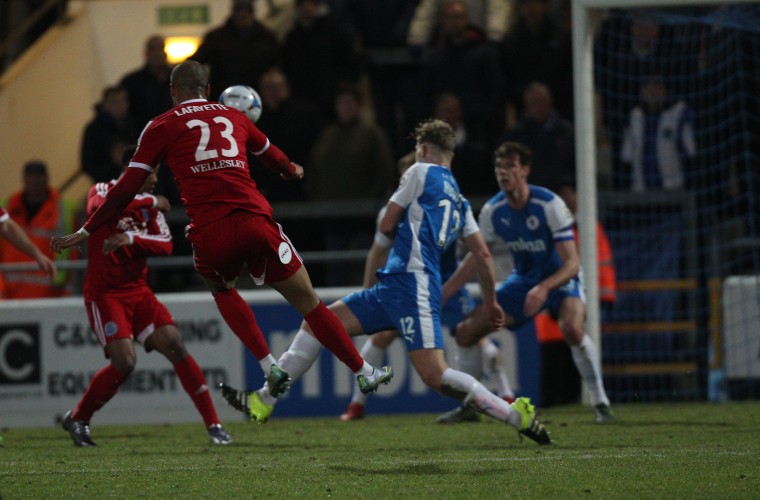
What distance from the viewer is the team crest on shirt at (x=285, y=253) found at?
293 inches

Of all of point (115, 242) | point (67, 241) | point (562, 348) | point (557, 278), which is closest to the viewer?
point (67, 241)

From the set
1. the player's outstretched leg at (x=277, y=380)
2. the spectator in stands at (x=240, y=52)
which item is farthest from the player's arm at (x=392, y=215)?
the spectator in stands at (x=240, y=52)

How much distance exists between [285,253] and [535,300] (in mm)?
2626

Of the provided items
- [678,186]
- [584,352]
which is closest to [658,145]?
[678,186]

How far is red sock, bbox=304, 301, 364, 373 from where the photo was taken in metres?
7.69

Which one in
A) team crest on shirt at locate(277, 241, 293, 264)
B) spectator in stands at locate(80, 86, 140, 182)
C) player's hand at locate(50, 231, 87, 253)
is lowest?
team crest on shirt at locate(277, 241, 293, 264)

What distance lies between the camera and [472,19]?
47.2ft

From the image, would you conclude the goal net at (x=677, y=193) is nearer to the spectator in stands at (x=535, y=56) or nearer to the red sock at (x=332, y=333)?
the spectator in stands at (x=535, y=56)

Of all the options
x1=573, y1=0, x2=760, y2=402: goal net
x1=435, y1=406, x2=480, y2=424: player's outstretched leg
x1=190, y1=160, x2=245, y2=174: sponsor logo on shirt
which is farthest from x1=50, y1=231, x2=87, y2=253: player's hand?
x1=573, y1=0, x2=760, y2=402: goal net

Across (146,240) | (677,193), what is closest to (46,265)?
(146,240)

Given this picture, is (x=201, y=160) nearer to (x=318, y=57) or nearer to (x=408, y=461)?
(x=408, y=461)

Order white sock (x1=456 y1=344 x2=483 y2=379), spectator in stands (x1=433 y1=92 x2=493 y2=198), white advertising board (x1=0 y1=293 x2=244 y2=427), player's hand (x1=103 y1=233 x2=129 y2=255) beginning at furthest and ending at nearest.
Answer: spectator in stands (x1=433 y1=92 x2=493 y2=198), white advertising board (x1=0 y1=293 x2=244 y2=427), white sock (x1=456 y1=344 x2=483 y2=379), player's hand (x1=103 y1=233 x2=129 y2=255)

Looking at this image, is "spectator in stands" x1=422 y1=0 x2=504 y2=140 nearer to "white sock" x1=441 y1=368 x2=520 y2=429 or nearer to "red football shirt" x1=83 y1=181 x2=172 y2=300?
"red football shirt" x1=83 y1=181 x2=172 y2=300

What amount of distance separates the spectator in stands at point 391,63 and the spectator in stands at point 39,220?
3.42 m
